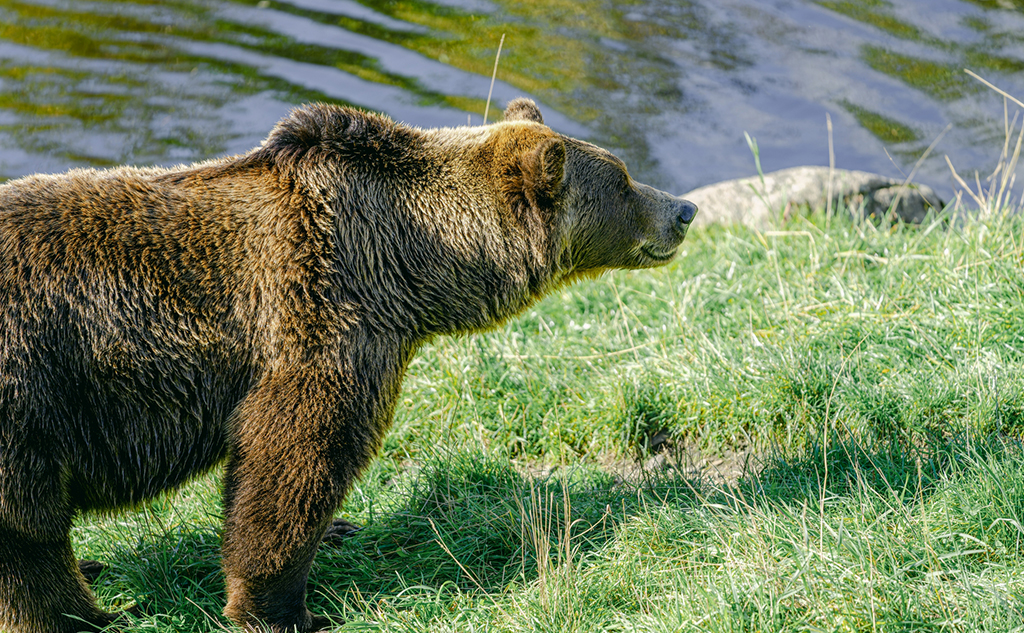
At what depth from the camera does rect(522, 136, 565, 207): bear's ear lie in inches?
165

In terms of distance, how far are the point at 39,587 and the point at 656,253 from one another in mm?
3356

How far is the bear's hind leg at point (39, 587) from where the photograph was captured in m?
3.53

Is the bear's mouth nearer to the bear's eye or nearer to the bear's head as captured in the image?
the bear's head

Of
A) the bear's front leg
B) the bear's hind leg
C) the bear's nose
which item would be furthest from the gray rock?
the bear's hind leg

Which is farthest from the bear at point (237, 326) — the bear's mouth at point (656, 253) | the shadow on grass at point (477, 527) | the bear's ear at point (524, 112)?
the bear's mouth at point (656, 253)

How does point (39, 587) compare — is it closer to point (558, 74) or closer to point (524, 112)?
point (524, 112)

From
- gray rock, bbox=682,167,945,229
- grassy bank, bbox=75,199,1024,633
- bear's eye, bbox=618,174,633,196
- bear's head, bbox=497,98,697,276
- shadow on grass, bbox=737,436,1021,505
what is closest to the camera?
grassy bank, bbox=75,199,1024,633

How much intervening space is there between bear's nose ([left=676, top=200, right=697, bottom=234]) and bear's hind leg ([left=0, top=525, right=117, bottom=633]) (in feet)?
11.0

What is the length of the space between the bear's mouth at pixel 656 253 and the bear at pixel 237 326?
0.86 meters

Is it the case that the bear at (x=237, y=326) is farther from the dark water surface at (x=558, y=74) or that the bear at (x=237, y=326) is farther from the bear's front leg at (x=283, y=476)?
the dark water surface at (x=558, y=74)

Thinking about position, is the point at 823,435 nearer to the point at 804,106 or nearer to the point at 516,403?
the point at 516,403

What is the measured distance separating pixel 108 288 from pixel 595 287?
14.4ft

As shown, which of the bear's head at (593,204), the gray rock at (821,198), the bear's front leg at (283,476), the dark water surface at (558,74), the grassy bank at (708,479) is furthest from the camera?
the dark water surface at (558,74)

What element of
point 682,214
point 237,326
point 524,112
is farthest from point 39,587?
point 682,214
